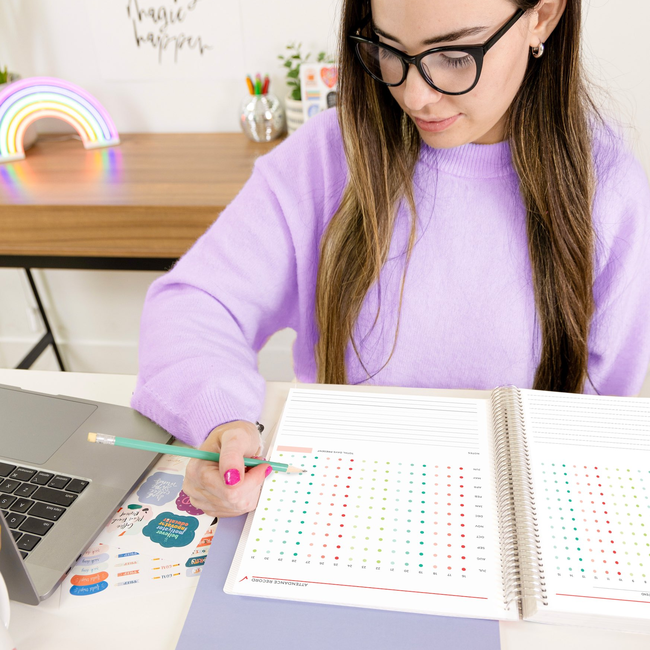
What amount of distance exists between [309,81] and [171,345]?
1053mm

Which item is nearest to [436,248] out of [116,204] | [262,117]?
[116,204]

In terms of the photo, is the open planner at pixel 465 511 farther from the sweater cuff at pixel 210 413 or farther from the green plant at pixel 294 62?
the green plant at pixel 294 62

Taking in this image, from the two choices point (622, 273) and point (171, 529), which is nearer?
point (171, 529)

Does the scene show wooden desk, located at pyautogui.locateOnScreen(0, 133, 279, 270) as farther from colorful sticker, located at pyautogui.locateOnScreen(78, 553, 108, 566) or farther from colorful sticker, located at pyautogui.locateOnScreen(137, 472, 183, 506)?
colorful sticker, located at pyautogui.locateOnScreen(78, 553, 108, 566)

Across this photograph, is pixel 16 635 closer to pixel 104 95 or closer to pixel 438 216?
pixel 438 216

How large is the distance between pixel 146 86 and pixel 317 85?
1.84ft

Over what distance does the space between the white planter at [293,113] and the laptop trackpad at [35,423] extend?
3.64 ft

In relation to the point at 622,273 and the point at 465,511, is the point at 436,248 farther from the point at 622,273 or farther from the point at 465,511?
the point at 465,511

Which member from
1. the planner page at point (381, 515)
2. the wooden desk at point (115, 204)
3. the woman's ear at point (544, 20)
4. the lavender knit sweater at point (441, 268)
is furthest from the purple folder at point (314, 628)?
the wooden desk at point (115, 204)

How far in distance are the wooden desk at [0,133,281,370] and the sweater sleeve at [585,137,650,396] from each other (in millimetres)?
810

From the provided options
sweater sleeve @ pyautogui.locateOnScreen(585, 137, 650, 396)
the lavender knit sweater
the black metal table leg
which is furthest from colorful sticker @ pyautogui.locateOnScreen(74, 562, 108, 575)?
the black metal table leg

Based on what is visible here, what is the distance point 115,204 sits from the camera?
4.56ft

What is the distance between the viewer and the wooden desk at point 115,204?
1.40 meters

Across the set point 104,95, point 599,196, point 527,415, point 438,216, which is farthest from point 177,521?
point 104,95
